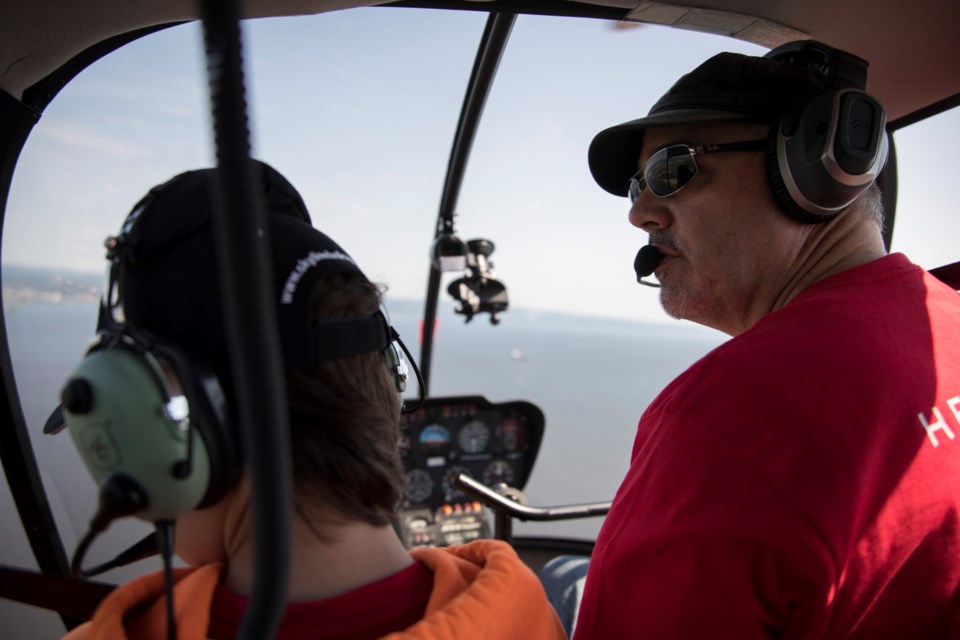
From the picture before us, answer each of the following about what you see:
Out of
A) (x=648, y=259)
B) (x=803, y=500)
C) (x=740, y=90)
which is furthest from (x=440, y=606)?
(x=740, y=90)

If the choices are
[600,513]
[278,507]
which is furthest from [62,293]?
[600,513]

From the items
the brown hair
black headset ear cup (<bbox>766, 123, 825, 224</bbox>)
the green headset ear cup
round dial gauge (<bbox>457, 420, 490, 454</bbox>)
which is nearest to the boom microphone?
black headset ear cup (<bbox>766, 123, 825, 224</bbox>)

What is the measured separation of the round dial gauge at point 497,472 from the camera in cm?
266

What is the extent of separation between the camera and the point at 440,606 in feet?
1.70

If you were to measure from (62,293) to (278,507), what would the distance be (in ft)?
4.08

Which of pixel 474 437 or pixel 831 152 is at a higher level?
pixel 831 152

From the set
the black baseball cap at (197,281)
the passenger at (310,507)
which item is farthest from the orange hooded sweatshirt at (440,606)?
the black baseball cap at (197,281)

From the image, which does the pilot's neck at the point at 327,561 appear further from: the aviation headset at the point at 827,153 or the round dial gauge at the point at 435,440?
the round dial gauge at the point at 435,440

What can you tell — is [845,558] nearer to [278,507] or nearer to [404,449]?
[278,507]

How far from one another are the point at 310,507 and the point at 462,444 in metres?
2.09

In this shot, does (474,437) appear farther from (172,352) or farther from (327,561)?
(172,352)

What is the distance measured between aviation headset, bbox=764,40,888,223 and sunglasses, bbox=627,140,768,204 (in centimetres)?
6

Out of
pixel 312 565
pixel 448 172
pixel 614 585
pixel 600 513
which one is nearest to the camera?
pixel 312 565

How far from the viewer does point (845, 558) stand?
2.22ft
